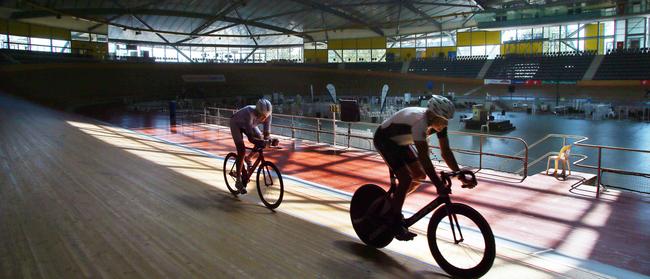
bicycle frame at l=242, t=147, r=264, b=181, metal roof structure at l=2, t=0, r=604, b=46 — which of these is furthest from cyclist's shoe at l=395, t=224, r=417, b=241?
metal roof structure at l=2, t=0, r=604, b=46

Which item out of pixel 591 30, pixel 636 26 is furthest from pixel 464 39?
pixel 636 26

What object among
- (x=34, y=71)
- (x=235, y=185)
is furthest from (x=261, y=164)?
(x=34, y=71)

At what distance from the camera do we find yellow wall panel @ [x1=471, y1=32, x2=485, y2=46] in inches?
1820

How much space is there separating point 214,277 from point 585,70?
40.7 meters

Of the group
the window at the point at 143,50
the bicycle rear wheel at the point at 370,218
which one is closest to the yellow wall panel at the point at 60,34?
the window at the point at 143,50

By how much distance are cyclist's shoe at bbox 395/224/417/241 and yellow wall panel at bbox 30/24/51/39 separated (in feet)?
144

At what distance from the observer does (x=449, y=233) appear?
12.1ft

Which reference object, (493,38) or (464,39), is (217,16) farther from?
(493,38)

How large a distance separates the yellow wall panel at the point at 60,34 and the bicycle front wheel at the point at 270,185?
43.1 metres

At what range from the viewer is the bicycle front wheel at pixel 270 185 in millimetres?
5441

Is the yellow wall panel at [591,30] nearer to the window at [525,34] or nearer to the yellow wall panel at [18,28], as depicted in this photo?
the window at [525,34]

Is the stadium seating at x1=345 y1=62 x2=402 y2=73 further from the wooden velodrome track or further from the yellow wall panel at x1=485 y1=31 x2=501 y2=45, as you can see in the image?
the wooden velodrome track

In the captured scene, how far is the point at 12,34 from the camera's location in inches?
1437

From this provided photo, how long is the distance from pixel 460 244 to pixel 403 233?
484mm
